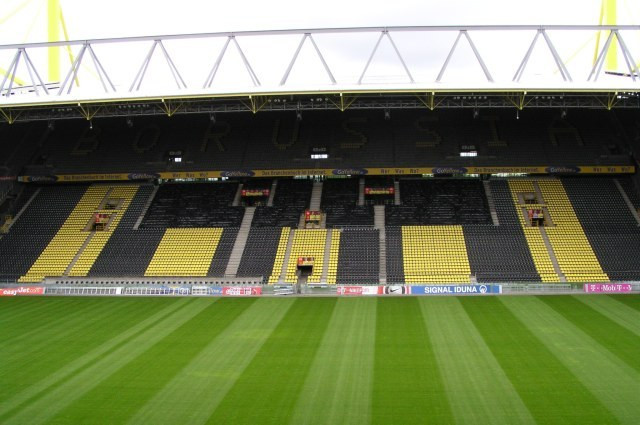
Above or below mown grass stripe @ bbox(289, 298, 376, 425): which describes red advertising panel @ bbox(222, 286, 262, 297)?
above

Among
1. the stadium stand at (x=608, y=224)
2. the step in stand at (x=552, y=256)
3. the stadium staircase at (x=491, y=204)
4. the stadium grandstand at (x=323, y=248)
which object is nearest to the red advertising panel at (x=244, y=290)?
the stadium grandstand at (x=323, y=248)

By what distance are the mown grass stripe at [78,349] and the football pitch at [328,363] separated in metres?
0.07

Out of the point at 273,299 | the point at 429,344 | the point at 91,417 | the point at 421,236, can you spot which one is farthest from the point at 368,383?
the point at 421,236

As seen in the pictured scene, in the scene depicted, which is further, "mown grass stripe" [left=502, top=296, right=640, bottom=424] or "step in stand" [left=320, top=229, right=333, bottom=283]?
"step in stand" [left=320, top=229, right=333, bottom=283]

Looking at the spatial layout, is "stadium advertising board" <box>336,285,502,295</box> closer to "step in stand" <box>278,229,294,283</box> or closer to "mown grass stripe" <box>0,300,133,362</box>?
"step in stand" <box>278,229,294,283</box>

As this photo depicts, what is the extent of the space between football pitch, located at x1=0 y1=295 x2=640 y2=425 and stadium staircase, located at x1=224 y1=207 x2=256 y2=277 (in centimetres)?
691

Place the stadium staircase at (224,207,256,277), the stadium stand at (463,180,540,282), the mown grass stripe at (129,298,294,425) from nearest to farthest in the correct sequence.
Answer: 1. the mown grass stripe at (129,298,294,425)
2. the stadium stand at (463,180,540,282)
3. the stadium staircase at (224,207,256,277)

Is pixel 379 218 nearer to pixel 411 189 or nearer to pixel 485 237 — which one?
pixel 411 189

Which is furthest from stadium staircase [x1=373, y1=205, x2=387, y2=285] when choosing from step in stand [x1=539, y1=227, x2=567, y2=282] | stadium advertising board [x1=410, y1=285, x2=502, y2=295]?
step in stand [x1=539, y1=227, x2=567, y2=282]

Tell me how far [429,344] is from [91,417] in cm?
1217

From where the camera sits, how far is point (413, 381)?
17.0 metres

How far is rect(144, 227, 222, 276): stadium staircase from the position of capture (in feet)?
117

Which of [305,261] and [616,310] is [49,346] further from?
[616,310]

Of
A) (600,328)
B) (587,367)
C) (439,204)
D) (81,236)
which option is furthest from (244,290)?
(587,367)
